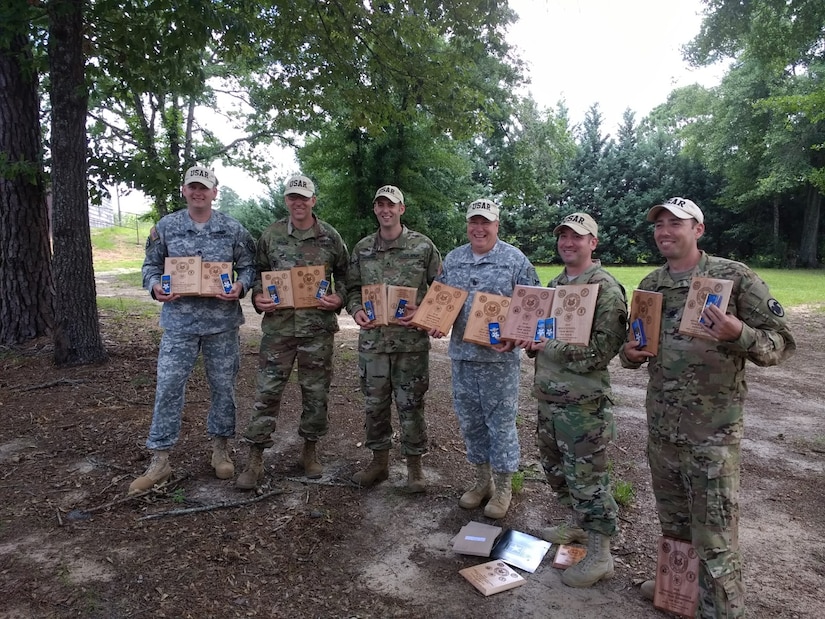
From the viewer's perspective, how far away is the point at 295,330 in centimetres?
410

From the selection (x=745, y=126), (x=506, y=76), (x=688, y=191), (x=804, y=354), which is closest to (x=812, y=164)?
(x=745, y=126)

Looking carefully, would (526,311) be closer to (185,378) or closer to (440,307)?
(440,307)

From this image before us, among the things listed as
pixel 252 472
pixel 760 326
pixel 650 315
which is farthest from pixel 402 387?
pixel 760 326

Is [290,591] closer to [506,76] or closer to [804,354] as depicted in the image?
[804,354]

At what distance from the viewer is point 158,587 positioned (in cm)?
288

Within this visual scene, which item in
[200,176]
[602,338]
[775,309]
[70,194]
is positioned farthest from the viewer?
[70,194]

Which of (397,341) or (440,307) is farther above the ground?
(440,307)

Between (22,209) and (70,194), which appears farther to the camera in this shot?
(22,209)

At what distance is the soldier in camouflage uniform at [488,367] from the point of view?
11.8 ft

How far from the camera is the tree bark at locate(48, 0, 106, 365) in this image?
574 centimetres

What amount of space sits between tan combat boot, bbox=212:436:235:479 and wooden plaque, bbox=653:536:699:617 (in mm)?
3009

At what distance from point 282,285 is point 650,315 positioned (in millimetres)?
2542

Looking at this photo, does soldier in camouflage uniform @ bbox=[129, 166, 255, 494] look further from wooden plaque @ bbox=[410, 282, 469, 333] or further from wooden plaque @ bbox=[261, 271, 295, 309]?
wooden plaque @ bbox=[410, 282, 469, 333]

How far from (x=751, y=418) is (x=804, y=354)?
4060 millimetres
